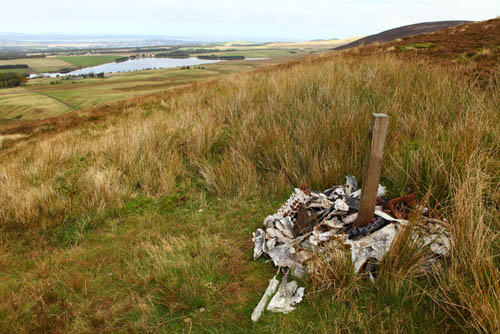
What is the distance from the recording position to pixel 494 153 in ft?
10.6

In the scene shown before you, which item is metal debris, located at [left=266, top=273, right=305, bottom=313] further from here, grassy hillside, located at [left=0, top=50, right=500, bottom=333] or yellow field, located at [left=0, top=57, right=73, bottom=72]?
yellow field, located at [left=0, top=57, right=73, bottom=72]

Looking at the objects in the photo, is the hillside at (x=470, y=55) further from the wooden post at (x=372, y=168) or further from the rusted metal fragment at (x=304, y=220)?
the rusted metal fragment at (x=304, y=220)

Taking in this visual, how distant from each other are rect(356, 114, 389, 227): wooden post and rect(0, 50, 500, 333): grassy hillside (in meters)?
0.39

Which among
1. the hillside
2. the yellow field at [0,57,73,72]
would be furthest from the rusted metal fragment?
the yellow field at [0,57,73,72]

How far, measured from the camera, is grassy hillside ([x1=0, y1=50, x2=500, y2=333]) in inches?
79.7

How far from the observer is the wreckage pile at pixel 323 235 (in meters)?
2.27

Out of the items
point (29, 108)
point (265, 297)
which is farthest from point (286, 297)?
point (29, 108)

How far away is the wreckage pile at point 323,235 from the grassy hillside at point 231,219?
123 mm

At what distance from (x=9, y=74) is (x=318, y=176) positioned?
109158mm

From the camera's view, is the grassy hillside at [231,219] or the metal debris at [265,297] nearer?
the grassy hillside at [231,219]

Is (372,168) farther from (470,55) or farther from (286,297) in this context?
(470,55)

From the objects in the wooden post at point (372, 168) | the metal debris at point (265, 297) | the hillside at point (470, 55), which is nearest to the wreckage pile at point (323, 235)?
the metal debris at point (265, 297)

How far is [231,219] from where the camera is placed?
3717 mm

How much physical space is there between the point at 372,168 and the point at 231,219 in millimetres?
1930
